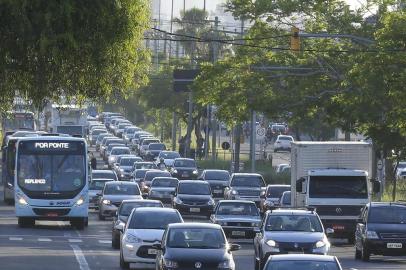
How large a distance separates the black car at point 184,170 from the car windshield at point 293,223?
45.2 metres

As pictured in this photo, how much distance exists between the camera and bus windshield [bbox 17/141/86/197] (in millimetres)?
45750

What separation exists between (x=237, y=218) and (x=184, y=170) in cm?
3673

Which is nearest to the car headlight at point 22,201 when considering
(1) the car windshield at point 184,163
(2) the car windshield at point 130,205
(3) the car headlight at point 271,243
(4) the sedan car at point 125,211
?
(4) the sedan car at point 125,211

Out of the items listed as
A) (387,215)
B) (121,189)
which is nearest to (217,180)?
(121,189)

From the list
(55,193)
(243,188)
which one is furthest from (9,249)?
(243,188)

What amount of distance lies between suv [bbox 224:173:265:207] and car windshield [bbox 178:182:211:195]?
3682mm

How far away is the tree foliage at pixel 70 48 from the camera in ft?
63.7

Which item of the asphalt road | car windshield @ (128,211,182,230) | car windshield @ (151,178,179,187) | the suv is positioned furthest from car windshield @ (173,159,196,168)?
car windshield @ (128,211,182,230)

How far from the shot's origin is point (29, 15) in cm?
1948

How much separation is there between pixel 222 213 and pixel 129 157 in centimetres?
4201

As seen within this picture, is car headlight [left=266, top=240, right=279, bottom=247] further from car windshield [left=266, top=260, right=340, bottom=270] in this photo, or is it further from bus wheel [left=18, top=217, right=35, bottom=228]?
bus wheel [left=18, top=217, right=35, bottom=228]

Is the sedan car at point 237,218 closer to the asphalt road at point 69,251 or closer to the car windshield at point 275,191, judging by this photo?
the asphalt road at point 69,251

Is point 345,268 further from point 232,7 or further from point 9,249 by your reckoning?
point 232,7

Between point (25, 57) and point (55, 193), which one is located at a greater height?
point (25, 57)
